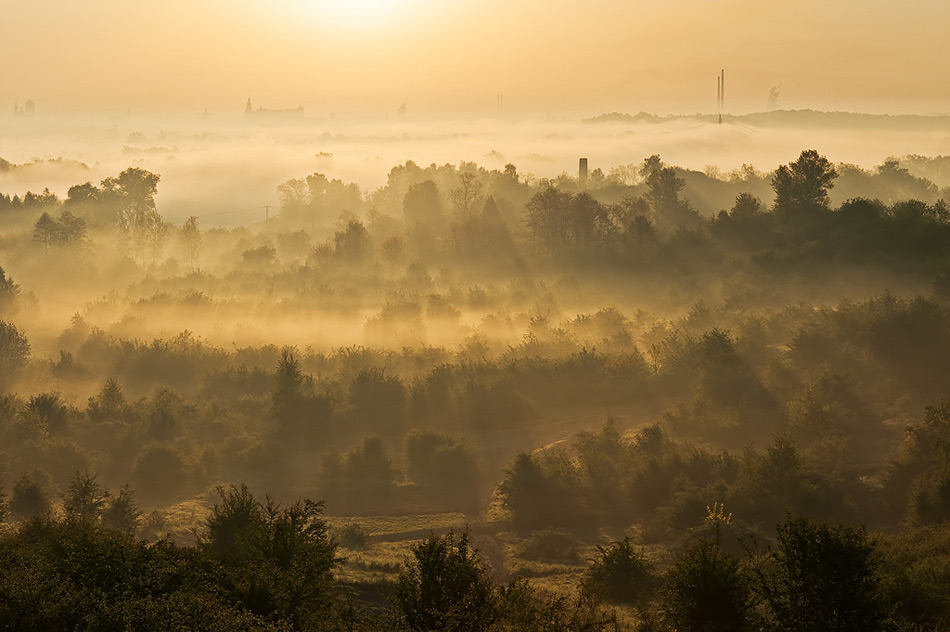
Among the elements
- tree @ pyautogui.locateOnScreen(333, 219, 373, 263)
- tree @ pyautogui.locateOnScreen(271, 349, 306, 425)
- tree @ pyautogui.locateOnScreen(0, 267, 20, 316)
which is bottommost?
tree @ pyautogui.locateOnScreen(271, 349, 306, 425)

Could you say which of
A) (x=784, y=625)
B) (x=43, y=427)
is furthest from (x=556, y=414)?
(x=784, y=625)

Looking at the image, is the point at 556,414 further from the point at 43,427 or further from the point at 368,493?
the point at 43,427

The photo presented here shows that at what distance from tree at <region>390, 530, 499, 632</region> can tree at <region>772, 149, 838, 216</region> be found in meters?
79.0

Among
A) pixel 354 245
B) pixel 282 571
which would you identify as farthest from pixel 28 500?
pixel 354 245

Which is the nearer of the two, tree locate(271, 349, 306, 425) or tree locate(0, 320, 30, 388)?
tree locate(271, 349, 306, 425)

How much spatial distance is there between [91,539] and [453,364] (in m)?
38.8

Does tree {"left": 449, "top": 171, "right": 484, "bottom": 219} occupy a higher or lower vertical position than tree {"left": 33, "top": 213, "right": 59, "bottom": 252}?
higher

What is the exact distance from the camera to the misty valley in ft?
76.1

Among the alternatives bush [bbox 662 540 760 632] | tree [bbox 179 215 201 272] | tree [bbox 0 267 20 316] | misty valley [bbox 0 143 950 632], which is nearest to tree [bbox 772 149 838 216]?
misty valley [bbox 0 143 950 632]

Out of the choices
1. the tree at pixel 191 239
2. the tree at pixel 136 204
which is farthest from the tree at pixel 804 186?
the tree at pixel 136 204

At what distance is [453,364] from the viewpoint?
64375 millimetres

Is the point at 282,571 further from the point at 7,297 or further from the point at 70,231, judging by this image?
the point at 70,231

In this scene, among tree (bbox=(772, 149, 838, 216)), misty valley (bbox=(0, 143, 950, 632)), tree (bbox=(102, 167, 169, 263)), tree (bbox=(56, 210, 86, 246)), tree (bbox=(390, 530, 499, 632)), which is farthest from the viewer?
tree (bbox=(102, 167, 169, 263))

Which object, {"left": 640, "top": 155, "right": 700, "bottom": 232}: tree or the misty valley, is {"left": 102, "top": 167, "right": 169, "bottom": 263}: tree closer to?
the misty valley
